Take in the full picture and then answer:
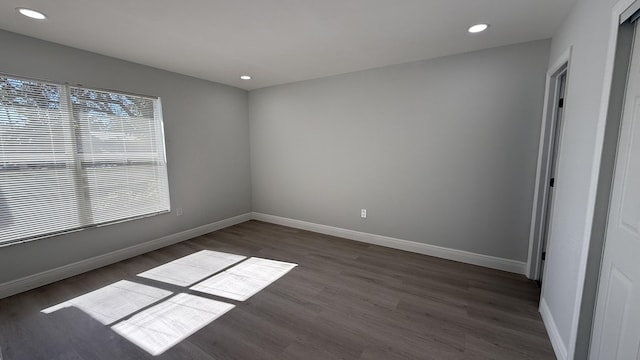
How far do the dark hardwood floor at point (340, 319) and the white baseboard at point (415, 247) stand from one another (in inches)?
4.0

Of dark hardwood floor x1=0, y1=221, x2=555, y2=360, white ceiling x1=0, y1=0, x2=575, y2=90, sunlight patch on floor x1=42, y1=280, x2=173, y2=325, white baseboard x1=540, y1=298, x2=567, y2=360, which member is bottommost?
dark hardwood floor x1=0, y1=221, x2=555, y2=360

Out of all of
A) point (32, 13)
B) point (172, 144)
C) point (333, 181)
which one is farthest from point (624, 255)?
point (172, 144)

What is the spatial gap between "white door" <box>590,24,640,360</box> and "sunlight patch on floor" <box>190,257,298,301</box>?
97.1 inches

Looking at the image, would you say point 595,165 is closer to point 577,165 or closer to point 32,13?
point 577,165

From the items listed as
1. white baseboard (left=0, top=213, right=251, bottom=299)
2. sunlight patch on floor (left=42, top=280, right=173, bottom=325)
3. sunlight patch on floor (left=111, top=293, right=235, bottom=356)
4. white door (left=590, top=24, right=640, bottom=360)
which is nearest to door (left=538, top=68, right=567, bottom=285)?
white door (left=590, top=24, right=640, bottom=360)

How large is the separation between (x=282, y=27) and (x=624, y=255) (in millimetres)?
2734

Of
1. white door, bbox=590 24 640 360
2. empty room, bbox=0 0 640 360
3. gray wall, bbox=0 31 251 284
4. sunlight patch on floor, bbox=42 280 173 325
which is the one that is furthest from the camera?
gray wall, bbox=0 31 251 284

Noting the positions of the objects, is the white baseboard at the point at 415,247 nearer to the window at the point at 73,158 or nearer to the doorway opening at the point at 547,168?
the doorway opening at the point at 547,168

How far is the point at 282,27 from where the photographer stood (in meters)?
2.23

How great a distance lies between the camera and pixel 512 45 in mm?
2619

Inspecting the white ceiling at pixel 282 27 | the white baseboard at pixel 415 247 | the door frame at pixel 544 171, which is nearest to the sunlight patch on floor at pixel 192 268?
the white baseboard at pixel 415 247

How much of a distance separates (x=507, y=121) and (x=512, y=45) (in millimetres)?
803

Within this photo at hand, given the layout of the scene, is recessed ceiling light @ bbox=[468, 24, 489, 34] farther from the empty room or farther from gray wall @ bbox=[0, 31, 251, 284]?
gray wall @ bbox=[0, 31, 251, 284]

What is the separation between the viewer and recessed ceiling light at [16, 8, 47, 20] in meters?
1.92
